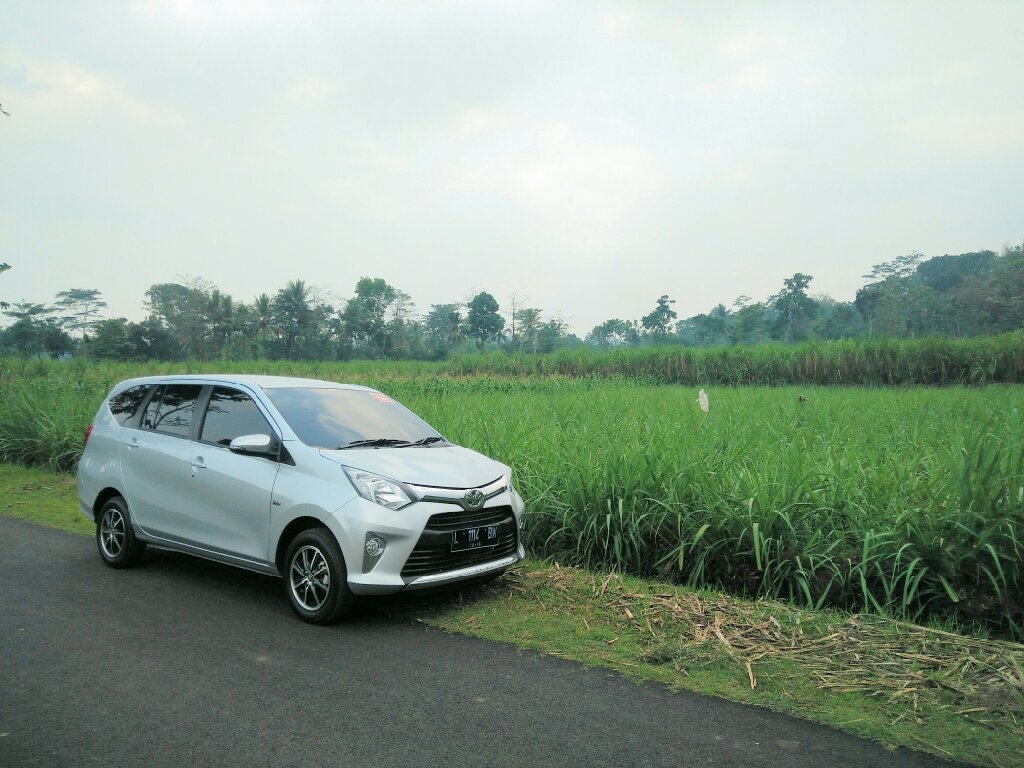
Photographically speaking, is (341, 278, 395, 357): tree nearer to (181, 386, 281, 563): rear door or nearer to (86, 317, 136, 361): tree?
(86, 317, 136, 361): tree

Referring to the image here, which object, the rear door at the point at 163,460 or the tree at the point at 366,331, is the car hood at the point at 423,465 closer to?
the rear door at the point at 163,460

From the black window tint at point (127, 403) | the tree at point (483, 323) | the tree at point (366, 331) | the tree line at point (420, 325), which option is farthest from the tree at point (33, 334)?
the black window tint at point (127, 403)

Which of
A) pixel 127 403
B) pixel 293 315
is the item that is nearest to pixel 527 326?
pixel 293 315

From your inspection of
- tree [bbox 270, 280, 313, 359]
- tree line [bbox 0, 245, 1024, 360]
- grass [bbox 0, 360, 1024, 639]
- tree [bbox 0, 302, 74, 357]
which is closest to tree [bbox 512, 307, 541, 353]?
tree line [bbox 0, 245, 1024, 360]

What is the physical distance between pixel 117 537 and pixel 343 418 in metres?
2.67

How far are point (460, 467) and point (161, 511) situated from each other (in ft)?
9.15

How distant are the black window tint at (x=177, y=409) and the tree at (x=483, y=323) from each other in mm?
73420

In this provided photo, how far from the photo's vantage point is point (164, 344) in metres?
54.8

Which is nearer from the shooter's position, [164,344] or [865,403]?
[865,403]

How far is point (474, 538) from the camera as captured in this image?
510cm

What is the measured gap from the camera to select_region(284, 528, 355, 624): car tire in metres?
4.70

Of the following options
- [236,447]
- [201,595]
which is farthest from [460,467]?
[201,595]

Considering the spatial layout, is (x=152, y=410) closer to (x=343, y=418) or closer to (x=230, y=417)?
(x=230, y=417)

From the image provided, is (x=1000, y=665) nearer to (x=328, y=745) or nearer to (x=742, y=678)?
(x=742, y=678)
